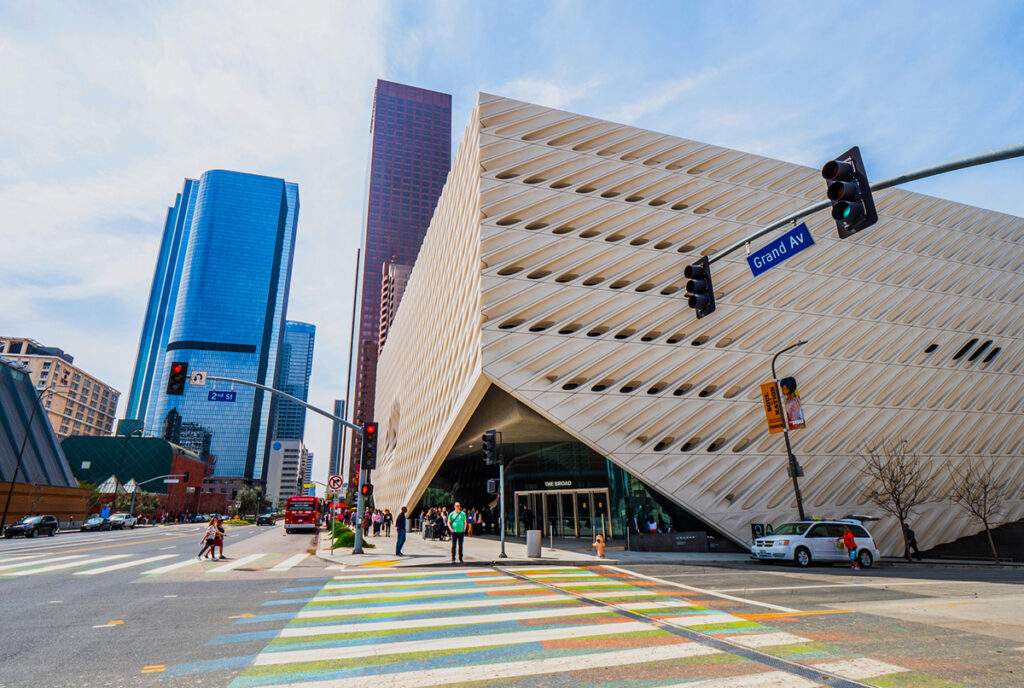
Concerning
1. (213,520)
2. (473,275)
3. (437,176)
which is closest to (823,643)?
(213,520)

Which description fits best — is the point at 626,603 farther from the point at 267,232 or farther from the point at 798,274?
the point at 267,232

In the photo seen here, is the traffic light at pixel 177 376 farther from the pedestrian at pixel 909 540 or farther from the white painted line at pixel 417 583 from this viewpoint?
the pedestrian at pixel 909 540

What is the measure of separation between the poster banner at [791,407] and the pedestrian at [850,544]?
14.6 ft

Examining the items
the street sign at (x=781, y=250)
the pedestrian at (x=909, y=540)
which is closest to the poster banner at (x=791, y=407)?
the pedestrian at (x=909, y=540)

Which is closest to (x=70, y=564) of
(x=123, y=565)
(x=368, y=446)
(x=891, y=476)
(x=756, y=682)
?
(x=123, y=565)

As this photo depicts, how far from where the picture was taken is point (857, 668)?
578 centimetres

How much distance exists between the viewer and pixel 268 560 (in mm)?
18859

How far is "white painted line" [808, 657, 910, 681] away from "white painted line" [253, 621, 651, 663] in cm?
246

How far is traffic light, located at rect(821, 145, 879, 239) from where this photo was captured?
685cm

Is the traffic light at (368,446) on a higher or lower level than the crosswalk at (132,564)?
higher

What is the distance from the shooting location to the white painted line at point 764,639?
22.4ft

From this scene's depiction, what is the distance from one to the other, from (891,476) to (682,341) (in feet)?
39.2

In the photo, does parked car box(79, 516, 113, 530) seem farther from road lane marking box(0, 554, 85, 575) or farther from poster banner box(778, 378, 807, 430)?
poster banner box(778, 378, 807, 430)

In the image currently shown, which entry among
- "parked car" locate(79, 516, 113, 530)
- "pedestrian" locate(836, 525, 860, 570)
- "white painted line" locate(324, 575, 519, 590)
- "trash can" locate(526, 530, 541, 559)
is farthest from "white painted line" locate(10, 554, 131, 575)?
"parked car" locate(79, 516, 113, 530)
